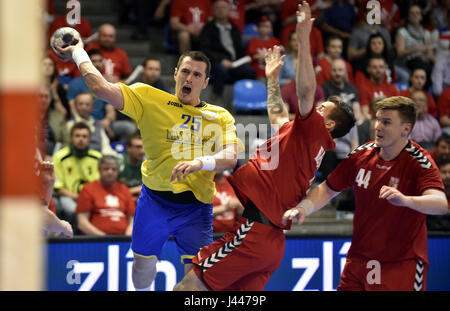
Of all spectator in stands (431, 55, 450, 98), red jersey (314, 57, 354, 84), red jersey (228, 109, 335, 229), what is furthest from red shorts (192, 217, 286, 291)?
spectator in stands (431, 55, 450, 98)

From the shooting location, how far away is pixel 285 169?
466 centimetres

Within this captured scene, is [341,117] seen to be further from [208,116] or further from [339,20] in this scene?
[339,20]

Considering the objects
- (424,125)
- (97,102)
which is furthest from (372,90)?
(97,102)

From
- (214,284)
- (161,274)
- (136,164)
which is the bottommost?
(161,274)

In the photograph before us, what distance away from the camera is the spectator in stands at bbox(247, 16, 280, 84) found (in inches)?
401

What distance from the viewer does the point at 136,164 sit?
26.6ft

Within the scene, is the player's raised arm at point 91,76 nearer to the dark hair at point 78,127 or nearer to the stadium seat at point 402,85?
the dark hair at point 78,127

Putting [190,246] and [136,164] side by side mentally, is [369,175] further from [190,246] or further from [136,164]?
[136,164]

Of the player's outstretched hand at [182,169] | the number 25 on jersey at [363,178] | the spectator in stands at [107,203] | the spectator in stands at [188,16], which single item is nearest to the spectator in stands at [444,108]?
the spectator in stands at [188,16]

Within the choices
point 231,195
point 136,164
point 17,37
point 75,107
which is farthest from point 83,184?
point 17,37

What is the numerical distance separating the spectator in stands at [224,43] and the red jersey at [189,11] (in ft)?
1.57

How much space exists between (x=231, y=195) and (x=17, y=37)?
6261 millimetres

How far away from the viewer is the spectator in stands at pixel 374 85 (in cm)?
976
